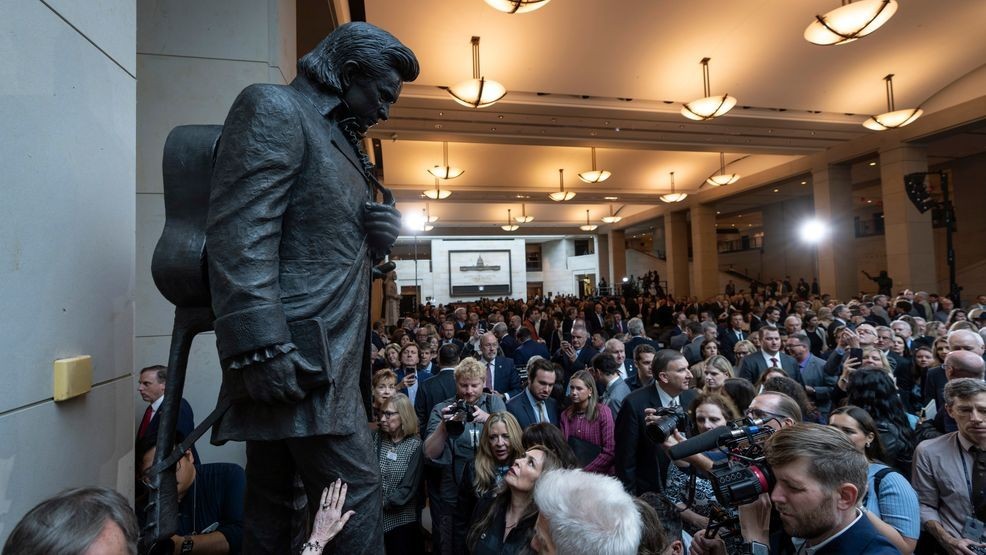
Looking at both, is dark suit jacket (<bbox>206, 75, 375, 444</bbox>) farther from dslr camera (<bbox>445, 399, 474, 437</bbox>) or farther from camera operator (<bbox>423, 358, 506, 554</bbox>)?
camera operator (<bbox>423, 358, 506, 554</bbox>)

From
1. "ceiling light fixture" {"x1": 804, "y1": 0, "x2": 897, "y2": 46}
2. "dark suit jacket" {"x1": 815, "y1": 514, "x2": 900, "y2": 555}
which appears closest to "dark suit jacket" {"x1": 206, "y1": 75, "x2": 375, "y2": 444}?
"dark suit jacket" {"x1": 815, "y1": 514, "x2": 900, "y2": 555}

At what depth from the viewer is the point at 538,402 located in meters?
3.99

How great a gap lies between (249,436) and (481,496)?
4.71 ft

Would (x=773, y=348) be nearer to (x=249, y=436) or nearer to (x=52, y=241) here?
(x=249, y=436)

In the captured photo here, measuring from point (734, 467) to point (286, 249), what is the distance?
1.57 metres

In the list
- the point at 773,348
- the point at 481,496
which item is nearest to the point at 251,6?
the point at 481,496

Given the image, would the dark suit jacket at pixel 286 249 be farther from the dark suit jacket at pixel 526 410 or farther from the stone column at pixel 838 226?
the stone column at pixel 838 226

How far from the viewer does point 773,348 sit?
17.3ft

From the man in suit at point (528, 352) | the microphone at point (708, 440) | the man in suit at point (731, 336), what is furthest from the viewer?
the man in suit at point (731, 336)

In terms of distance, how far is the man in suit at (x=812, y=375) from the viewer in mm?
4945

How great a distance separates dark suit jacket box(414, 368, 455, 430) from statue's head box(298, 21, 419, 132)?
10.3 ft

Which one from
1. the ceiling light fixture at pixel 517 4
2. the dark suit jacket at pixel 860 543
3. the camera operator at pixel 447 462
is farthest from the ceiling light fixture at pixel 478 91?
the dark suit jacket at pixel 860 543

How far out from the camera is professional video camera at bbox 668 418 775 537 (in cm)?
158

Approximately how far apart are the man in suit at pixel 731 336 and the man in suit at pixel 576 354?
2341 millimetres
